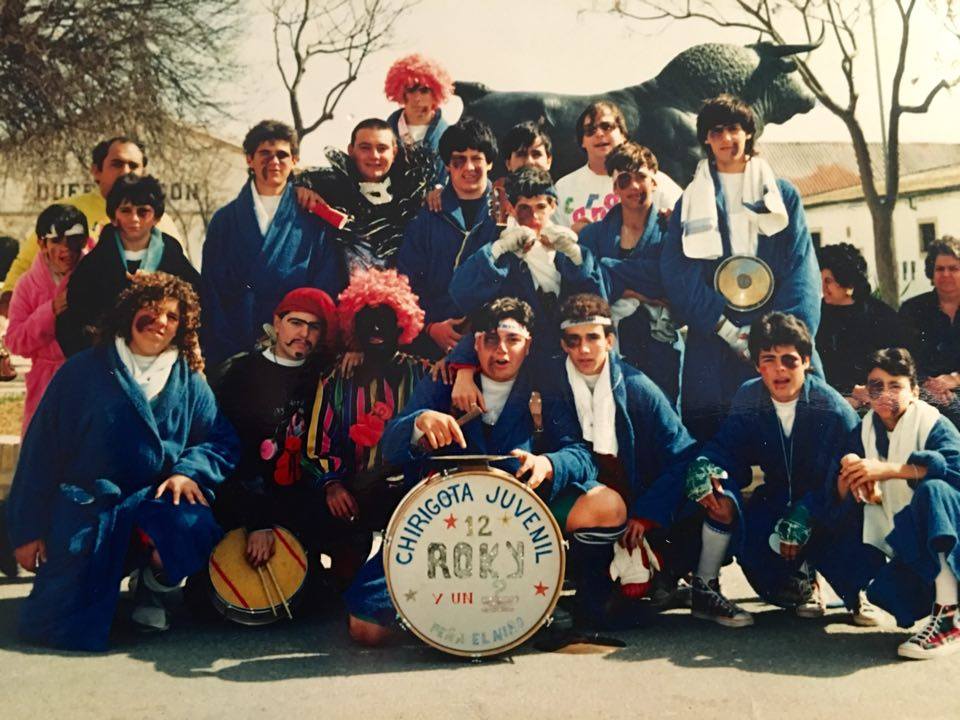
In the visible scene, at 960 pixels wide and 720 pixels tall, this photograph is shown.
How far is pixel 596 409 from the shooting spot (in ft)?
15.8

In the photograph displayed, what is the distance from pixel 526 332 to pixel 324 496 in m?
1.15

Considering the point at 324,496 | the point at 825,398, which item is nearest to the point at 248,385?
the point at 324,496

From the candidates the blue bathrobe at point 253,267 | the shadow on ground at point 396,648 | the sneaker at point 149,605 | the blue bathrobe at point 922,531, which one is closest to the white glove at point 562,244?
the blue bathrobe at point 253,267

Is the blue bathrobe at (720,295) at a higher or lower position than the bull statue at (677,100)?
lower

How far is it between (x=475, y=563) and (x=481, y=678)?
46 cm

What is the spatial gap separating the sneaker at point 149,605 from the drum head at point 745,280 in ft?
9.15

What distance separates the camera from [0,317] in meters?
5.09

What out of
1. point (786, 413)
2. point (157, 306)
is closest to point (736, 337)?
point (786, 413)

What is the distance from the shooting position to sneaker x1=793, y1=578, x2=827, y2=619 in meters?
5.00

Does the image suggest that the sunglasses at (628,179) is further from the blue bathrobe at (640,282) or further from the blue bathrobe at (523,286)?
the blue bathrobe at (523,286)

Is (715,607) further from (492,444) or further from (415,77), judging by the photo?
(415,77)

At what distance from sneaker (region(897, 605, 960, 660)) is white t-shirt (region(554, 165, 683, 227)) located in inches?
81.8

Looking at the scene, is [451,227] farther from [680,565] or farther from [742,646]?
[742,646]

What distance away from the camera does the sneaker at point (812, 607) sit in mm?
4996
